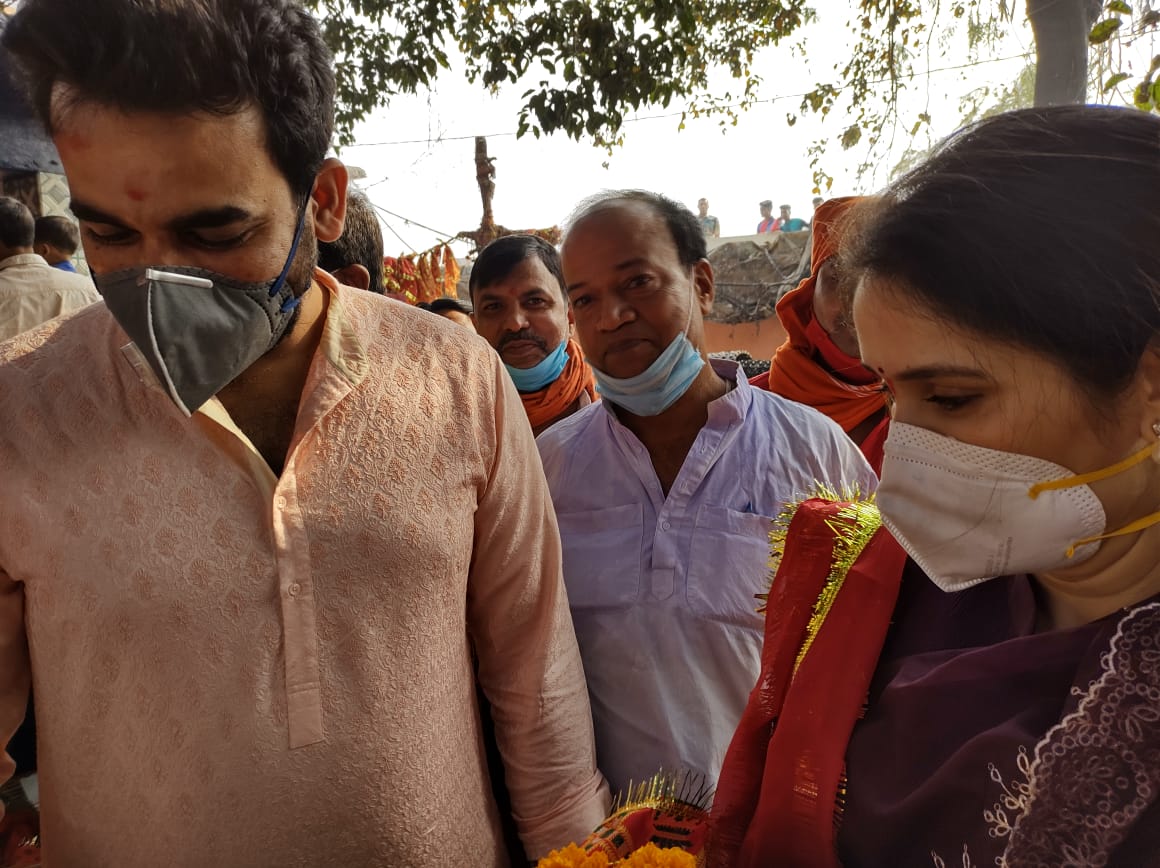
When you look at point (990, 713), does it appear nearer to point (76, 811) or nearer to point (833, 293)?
point (76, 811)

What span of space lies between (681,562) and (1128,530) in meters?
0.97

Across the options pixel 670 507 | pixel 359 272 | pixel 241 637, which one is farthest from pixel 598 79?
pixel 241 637

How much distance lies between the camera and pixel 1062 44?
10.2ft

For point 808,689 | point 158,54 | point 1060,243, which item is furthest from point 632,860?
point 158,54

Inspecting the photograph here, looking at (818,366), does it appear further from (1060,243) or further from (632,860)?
(632,860)

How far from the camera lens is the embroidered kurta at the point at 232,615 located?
126cm

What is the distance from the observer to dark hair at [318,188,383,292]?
291cm

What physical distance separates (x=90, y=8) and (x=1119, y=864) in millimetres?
1820

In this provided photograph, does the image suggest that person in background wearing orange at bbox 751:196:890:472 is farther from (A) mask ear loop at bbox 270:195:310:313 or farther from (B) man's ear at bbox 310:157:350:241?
(A) mask ear loop at bbox 270:195:310:313

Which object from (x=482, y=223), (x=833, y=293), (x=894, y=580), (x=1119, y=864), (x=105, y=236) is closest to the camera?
(x=1119, y=864)

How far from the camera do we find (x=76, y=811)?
4.33 ft

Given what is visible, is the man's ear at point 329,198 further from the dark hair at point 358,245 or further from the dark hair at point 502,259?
the dark hair at point 502,259

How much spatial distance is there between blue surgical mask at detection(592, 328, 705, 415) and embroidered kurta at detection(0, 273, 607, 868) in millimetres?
782

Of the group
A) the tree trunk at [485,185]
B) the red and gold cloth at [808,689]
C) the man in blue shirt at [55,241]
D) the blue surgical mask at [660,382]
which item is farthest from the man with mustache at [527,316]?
the tree trunk at [485,185]
